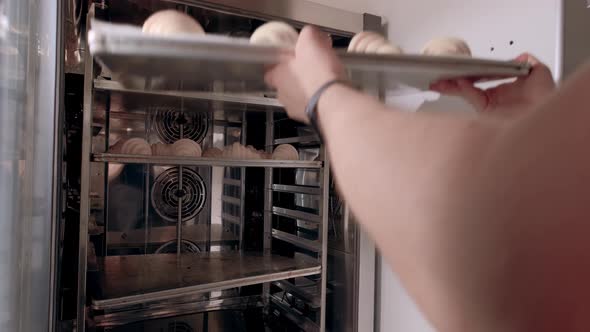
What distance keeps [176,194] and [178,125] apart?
271mm

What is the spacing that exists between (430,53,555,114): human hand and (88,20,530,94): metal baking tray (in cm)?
3

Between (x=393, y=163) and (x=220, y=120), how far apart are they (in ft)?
4.50

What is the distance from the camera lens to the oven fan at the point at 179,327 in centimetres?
140

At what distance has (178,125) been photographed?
5.13 ft

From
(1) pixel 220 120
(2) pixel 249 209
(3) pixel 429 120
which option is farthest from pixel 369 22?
(3) pixel 429 120

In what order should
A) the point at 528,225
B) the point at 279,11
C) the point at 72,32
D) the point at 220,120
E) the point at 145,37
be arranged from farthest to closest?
the point at 220,120
the point at 279,11
the point at 72,32
the point at 145,37
the point at 528,225

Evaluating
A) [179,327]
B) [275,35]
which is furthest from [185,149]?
[275,35]

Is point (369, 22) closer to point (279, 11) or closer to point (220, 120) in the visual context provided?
point (279, 11)

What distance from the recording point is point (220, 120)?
1.65 meters

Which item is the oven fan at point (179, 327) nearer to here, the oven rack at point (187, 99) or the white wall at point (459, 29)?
the white wall at point (459, 29)

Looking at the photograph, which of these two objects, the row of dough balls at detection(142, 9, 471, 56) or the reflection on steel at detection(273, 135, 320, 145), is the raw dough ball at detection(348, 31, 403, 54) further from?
the reflection on steel at detection(273, 135, 320, 145)

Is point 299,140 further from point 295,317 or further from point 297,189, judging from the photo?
point 295,317

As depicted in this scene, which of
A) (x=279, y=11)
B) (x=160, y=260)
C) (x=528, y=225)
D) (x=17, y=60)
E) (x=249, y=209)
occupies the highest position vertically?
(x=279, y=11)

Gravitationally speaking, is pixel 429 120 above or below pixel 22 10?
below
